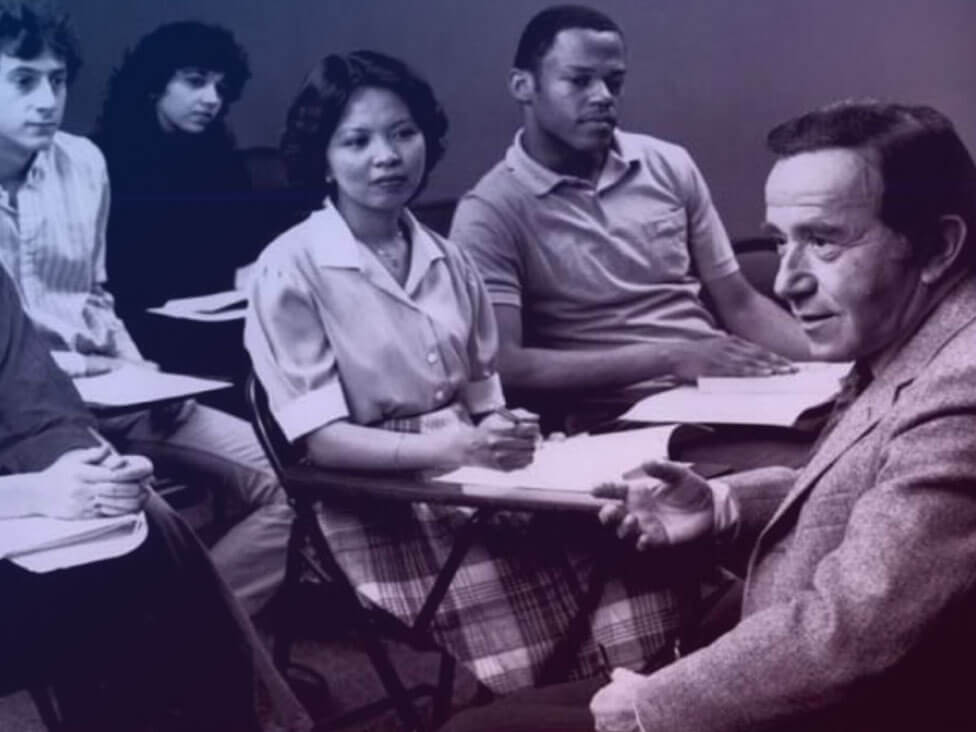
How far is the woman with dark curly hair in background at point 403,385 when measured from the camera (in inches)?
83.0

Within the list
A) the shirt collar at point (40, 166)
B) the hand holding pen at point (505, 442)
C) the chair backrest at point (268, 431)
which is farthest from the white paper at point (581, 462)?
the shirt collar at point (40, 166)

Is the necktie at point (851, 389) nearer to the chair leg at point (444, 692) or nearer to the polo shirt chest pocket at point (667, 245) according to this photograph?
the polo shirt chest pocket at point (667, 245)

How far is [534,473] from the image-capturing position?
217 cm

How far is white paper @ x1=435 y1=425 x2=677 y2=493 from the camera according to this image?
6.93ft

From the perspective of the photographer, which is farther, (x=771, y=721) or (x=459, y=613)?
(x=459, y=613)

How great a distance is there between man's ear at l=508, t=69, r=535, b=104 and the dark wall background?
→ 0.05 ft

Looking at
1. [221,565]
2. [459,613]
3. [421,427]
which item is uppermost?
[421,427]

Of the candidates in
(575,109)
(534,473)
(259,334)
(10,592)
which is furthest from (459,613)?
(575,109)

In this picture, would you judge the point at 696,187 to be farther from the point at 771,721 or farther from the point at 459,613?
the point at 771,721

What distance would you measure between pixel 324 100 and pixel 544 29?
0.44 meters

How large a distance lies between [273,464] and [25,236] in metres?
0.52

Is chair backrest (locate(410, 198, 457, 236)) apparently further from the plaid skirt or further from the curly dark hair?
the plaid skirt

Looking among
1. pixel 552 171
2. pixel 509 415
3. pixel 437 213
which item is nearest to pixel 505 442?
pixel 509 415

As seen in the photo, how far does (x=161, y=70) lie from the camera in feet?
6.52
